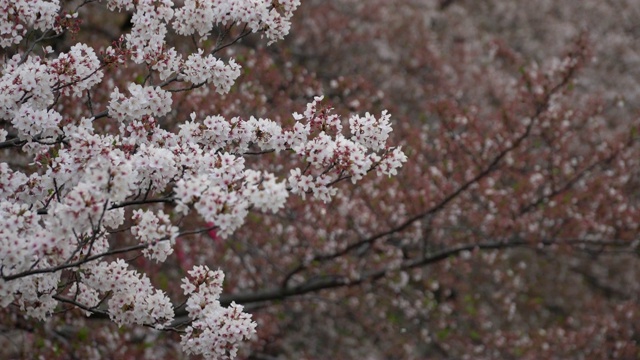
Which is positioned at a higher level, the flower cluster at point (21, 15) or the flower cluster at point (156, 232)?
the flower cluster at point (21, 15)

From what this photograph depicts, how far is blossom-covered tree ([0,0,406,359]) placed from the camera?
12.2 ft

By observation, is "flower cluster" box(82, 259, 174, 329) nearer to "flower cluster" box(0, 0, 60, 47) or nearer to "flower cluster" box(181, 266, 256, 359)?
"flower cluster" box(181, 266, 256, 359)

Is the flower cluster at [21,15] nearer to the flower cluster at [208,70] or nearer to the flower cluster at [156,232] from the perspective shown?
the flower cluster at [208,70]

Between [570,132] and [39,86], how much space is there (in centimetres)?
711

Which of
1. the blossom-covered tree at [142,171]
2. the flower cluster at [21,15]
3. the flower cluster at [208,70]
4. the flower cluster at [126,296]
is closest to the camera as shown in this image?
the blossom-covered tree at [142,171]

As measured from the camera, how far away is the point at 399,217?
8859mm

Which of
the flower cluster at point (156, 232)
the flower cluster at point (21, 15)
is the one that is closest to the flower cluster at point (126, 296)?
the flower cluster at point (156, 232)

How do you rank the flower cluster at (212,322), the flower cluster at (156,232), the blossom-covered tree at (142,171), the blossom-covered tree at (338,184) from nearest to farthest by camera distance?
the blossom-covered tree at (142,171) < the flower cluster at (156,232) < the flower cluster at (212,322) < the blossom-covered tree at (338,184)

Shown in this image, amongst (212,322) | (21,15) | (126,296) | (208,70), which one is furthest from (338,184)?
(21,15)

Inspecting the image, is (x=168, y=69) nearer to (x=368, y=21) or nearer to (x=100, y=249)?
(x=100, y=249)

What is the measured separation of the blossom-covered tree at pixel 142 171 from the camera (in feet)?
12.2

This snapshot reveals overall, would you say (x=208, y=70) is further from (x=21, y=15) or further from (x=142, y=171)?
(x=21, y=15)

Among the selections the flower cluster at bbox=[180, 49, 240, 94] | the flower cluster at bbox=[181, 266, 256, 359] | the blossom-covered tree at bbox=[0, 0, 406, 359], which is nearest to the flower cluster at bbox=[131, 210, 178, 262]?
the blossom-covered tree at bbox=[0, 0, 406, 359]

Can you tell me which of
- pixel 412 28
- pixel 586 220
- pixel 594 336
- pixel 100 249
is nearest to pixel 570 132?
pixel 586 220
